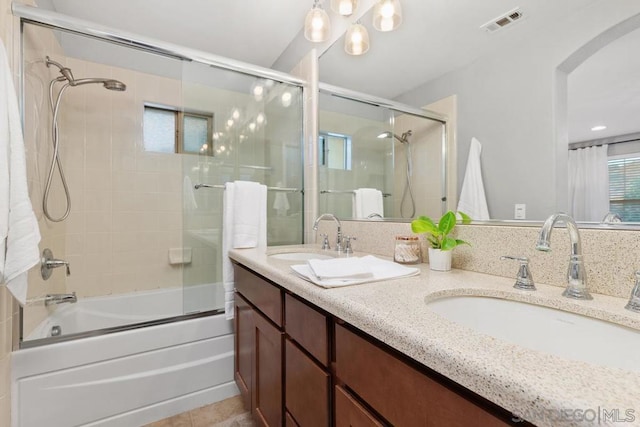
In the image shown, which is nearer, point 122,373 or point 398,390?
point 398,390

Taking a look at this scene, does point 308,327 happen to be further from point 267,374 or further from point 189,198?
point 189,198

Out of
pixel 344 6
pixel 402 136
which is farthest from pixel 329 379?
pixel 344 6

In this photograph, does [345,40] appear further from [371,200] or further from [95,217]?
[95,217]

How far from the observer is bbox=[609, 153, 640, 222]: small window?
0.63 m

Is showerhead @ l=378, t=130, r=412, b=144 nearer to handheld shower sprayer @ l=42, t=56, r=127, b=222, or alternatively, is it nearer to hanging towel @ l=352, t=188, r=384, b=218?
hanging towel @ l=352, t=188, r=384, b=218

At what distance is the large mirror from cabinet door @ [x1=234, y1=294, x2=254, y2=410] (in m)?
1.04

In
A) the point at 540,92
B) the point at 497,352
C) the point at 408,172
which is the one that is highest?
the point at 540,92

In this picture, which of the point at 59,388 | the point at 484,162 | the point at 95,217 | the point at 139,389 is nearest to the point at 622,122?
the point at 484,162

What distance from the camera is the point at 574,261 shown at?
649 mm

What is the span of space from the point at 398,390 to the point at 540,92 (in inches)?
33.2

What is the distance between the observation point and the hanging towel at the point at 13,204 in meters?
1.05

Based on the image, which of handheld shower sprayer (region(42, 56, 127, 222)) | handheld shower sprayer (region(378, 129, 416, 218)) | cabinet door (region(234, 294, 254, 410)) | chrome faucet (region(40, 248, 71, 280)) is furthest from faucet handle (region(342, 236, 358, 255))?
handheld shower sprayer (region(42, 56, 127, 222))

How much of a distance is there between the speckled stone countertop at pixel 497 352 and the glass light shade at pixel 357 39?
129 cm

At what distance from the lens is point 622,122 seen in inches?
26.0
